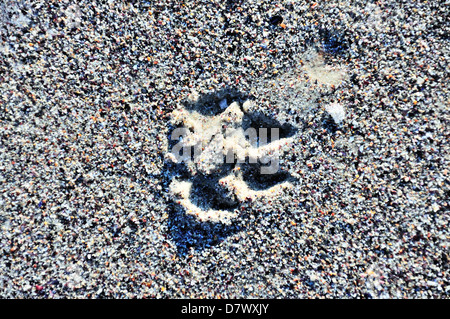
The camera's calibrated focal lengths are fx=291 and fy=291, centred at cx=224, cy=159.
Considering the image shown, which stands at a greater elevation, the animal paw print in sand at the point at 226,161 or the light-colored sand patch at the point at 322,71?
the light-colored sand patch at the point at 322,71

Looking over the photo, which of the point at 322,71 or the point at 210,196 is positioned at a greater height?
the point at 322,71

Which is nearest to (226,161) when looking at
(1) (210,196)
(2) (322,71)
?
(1) (210,196)

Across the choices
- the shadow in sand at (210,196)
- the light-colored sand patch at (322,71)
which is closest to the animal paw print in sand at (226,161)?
the shadow in sand at (210,196)

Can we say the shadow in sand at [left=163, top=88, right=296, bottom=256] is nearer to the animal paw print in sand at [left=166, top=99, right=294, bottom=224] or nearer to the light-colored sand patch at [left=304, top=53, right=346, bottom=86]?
the animal paw print in sand at [left=166, top=99, right=294, bottom=224]

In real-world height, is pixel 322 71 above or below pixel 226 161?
above

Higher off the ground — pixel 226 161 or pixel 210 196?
pixel 226 161

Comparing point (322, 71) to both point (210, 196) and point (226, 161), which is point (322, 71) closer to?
point (226, 161)

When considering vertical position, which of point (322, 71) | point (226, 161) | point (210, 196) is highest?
point (322, 71)

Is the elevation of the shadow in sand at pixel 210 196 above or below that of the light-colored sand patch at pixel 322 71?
below

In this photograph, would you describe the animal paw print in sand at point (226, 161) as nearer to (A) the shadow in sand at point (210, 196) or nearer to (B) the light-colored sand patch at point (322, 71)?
(A) the shadow in sand at point (210, 196)
